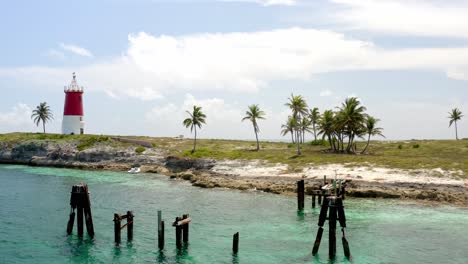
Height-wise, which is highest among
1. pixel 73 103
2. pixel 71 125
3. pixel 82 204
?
pixel 73 103

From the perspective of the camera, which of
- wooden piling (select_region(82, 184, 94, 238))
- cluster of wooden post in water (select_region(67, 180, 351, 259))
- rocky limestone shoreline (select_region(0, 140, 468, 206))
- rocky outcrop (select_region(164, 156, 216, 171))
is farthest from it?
rocky outcrop (select_region(164, 156, 216, 171))

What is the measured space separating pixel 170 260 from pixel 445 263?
19133 mm

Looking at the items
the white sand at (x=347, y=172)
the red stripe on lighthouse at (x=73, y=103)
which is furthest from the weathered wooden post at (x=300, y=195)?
the red stripe on lighthouse at (x=73, y=103)

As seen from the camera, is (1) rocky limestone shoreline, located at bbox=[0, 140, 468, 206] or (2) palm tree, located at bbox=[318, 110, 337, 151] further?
(2) palm tree, located at bbox=[318, 110, 337, 151]

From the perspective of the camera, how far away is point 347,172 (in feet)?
218

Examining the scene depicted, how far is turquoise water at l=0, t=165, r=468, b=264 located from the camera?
3250 centimetres

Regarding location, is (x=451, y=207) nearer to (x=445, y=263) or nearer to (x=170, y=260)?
(x=445, y=263)

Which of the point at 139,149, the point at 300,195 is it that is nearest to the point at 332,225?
the point at 300,195

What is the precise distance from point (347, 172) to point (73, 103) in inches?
3147

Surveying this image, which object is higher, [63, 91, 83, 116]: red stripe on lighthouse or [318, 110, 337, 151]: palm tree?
[63, 91, 83, 116]: red stripe on lighthouse

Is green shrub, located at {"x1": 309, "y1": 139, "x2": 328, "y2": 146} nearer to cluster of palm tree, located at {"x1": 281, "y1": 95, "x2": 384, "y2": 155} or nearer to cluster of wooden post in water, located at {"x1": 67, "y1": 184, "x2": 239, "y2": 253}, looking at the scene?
cluster of palm tree, located at {"x1": 281, "y1": 95, "x2": 384, "y2": 155}

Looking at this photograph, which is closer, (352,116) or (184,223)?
(184,223)

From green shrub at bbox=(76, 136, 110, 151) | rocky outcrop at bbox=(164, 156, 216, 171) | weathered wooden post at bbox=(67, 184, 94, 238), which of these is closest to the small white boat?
rocky outcrop at bbox=(164, 156, 216, 171)

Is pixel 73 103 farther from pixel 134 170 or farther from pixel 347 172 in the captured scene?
pixel 347 172
